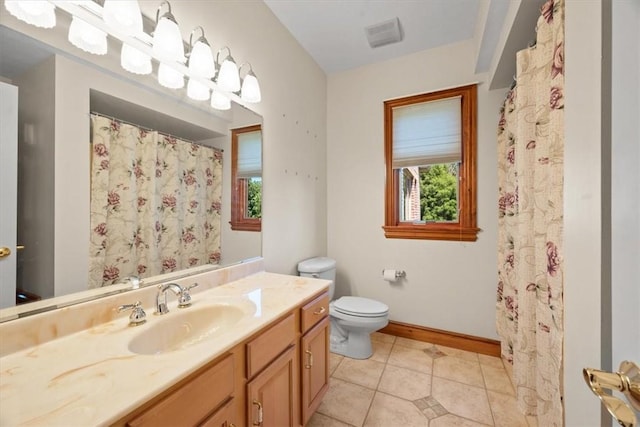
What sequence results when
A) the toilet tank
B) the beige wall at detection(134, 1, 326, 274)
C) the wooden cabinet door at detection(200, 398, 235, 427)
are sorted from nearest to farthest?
the wooden cabinet door at detection(200, 398, 235, 427)
the beige wall at detection(134, 1, 326, 274)
the toilet tank

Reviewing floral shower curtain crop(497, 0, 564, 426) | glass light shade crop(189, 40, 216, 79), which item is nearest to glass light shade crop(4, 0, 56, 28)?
glass light shade crop(189, 40, 216, 79)

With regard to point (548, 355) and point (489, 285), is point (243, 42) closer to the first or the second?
point (548, 355)

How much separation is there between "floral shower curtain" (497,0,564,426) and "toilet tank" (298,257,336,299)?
1264mm

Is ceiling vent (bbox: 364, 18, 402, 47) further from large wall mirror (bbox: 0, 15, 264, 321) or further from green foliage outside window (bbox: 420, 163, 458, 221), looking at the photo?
large wall mirror (bbox: 0, 15, 264, 321)

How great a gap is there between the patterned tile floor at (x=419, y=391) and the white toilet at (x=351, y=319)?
9 cm

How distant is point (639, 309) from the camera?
38 cm

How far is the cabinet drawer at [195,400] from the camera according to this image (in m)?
0.62

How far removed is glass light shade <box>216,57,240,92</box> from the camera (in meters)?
1.48

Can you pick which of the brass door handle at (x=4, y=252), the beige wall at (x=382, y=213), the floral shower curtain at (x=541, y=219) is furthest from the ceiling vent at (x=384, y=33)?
the brass door handle at (x=4, y=252)

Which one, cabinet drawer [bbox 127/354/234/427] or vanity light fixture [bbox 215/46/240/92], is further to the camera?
vanity light fixture [bbox 215/46/240/92]

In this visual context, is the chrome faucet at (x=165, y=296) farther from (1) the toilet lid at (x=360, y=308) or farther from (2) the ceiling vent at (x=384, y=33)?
(2) the ceiling vent at (x=384, y=33)

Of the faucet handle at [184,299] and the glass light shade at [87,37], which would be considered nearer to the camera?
the glass light shade at [87,37]

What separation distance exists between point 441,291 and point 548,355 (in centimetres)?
124

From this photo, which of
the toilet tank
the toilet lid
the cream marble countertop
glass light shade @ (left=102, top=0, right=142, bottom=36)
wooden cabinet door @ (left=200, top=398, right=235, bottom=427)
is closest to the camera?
the cream marble countertop
